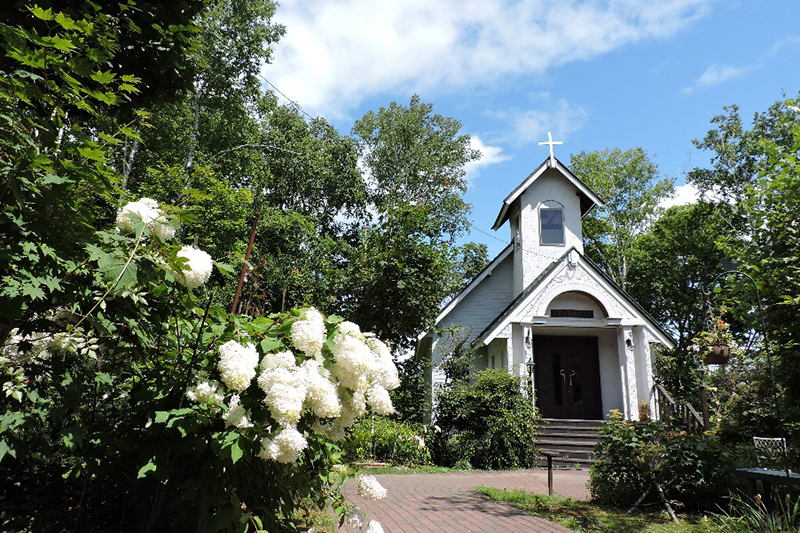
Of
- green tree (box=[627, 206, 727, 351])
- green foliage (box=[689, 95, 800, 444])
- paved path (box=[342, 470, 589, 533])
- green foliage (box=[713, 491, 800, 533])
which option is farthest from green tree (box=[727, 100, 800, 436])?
green tree (box=[627, 206, 727, 351])

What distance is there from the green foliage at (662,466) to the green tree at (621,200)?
2737 centimetres

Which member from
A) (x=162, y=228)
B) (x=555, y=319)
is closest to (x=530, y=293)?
(x=555, y=319)

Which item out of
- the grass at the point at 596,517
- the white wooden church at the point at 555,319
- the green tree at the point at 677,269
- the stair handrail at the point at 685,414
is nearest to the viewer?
the grass at the point at 596,517

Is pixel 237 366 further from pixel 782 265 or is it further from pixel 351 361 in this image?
pixel 782 265

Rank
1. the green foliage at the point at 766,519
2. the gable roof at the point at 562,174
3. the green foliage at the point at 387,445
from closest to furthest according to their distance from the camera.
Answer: the green foliage at the point at 766,519, the green foliage at the point at 387,445, the gable roof at the point at 562,174

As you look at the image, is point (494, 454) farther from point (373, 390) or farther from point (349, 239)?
point (349, 239)

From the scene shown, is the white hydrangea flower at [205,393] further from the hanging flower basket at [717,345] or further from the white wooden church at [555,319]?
the white wooden church at [555,319]

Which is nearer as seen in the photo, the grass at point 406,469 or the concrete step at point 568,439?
the grass at point 406,469

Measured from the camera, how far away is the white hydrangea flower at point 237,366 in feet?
7.48

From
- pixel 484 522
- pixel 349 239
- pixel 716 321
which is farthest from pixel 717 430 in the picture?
pixel 349 239

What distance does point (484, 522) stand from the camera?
5918mm

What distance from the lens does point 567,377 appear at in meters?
16.2

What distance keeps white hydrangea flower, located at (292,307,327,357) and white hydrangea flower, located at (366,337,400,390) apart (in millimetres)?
381

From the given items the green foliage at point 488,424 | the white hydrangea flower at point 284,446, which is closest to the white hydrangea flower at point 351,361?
the white hydrangea flower at point 284,446
